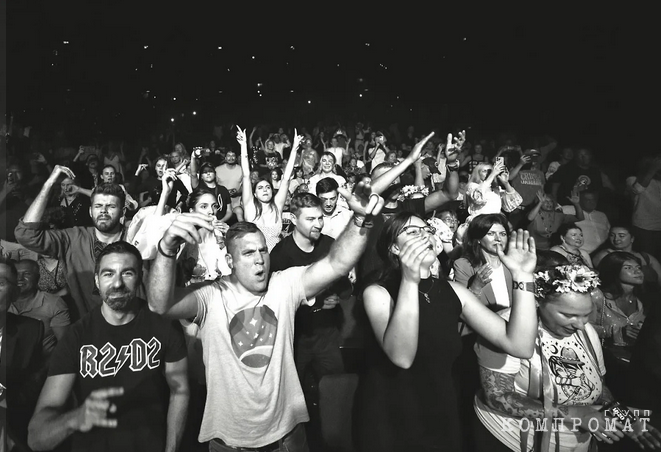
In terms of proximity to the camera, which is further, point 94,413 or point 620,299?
point 620,299

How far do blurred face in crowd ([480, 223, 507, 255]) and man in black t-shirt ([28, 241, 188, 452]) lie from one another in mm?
2531

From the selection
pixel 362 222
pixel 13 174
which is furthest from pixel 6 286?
pixel 13 174

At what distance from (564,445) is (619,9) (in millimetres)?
10018

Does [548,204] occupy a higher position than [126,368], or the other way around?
[548,204]

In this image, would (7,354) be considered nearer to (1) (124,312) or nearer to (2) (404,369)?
(1) (124,312)

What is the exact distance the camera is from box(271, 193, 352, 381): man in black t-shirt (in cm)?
383

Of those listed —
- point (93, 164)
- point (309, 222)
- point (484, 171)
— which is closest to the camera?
point (309, 222)

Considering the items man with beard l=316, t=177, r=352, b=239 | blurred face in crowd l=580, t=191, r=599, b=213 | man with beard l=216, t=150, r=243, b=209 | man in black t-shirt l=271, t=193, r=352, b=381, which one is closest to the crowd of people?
man in black t-shirt l=271, t=193, r=352, b=381

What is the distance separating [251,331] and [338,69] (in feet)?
63.9

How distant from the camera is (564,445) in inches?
101

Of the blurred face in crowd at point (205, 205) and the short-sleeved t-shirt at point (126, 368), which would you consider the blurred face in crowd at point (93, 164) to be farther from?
the short-sleeved t-shirt at point (126, 368)

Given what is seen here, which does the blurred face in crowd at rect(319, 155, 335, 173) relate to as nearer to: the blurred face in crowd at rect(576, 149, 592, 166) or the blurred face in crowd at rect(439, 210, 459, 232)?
the blurred face in crowd at rect(439, 210, 459, 232)

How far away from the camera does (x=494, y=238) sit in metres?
3.99

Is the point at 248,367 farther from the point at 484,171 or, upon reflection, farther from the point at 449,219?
the point at 484,171
